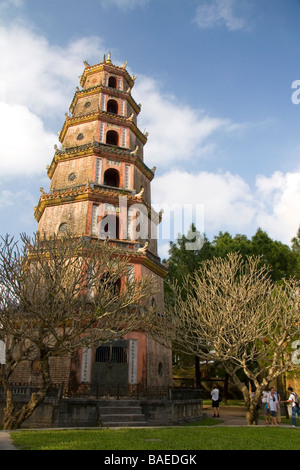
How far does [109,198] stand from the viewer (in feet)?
70.8

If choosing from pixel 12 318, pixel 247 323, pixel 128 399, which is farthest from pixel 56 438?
pixel 247 323

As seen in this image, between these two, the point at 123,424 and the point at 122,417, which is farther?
the point at 122,417

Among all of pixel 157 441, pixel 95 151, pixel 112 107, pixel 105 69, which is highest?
pixel 105 69

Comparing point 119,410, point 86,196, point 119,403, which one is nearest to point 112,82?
point 86,196

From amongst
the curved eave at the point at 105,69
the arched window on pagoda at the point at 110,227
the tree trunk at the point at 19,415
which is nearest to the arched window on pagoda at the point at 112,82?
the curved eave at the point at 105,69

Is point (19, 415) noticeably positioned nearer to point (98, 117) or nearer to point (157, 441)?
point (157, 441)

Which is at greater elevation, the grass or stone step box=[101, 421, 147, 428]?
the grass

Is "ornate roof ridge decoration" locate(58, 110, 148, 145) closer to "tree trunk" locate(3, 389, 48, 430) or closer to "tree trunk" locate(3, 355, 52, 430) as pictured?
"tree trunk" locate(3, 355, 52, 430)

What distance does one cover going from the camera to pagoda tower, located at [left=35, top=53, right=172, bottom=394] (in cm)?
1781

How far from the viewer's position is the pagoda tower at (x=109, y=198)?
58.4 ft

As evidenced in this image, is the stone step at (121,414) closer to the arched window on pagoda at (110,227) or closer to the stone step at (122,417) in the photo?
the stone step at (122,417)

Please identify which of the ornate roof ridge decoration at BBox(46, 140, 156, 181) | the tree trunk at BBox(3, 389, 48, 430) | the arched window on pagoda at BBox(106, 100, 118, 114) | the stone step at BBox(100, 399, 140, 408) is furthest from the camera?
the arched window on pagoda at BBox(106, 100, 118, 114)

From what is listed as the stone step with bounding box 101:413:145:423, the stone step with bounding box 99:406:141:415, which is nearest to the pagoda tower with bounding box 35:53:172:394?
the stone step with bounding box 99:406:141:415

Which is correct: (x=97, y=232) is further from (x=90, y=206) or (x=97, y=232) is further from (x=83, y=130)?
(x=83, y=130)
